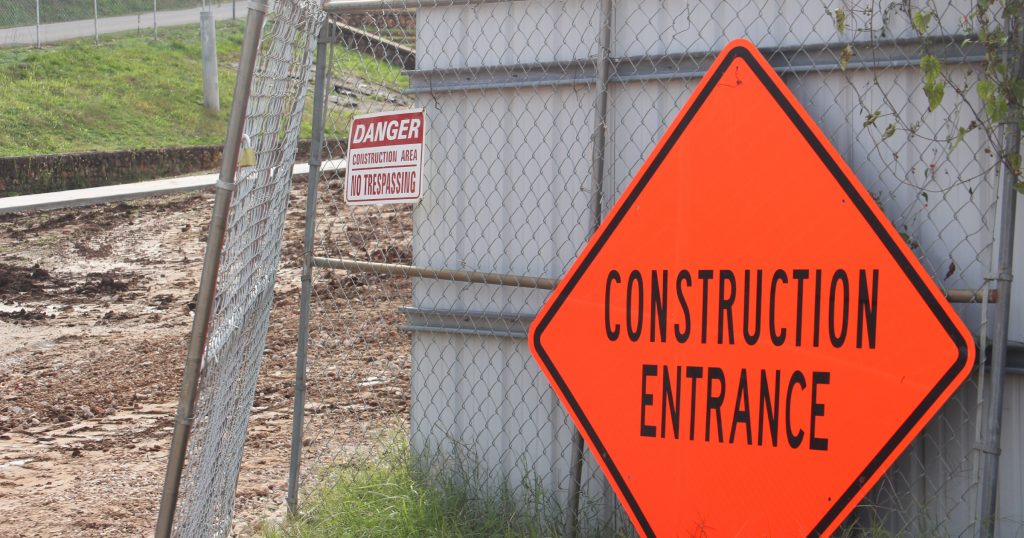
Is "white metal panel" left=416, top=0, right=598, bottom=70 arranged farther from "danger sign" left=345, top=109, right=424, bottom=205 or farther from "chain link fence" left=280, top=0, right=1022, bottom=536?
"danger sign" left=345, top=109, right=424, bottom=205

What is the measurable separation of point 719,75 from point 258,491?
3.54m

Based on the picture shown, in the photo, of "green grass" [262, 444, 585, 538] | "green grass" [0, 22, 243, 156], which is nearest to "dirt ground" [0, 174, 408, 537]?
"green grass" [262, 444, 585, 538]

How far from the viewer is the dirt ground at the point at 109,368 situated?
19.0 ft

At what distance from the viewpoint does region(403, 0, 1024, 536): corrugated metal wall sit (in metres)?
3.55

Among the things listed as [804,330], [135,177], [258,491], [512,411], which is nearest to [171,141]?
[135,177]

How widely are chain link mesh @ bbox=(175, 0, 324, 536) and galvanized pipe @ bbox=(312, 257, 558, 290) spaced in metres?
0.33

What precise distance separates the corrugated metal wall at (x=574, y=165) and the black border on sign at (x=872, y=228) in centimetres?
30

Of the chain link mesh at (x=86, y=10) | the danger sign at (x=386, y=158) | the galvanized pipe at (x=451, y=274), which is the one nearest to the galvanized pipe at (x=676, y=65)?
the danger sign at (x=386, y=158)

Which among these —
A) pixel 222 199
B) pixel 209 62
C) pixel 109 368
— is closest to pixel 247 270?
pixel 222 199

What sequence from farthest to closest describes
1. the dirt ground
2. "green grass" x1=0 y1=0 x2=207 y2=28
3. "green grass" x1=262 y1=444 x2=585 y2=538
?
"green grass" x1=0 y1=0 x2=207 y2=28 < the dirt ground < "green grass" x1=262 y1=444 x2=585 y2=538

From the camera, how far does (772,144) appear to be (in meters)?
3.49

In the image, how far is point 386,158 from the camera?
15.1 ft

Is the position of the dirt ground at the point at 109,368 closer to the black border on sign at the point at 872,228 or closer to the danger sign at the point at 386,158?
the danger sign at the point at 386,158

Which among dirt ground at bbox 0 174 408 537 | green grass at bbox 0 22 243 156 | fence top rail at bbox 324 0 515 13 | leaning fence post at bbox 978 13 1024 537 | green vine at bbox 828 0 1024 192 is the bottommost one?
dirt ground at bbox 0 174 408 537
